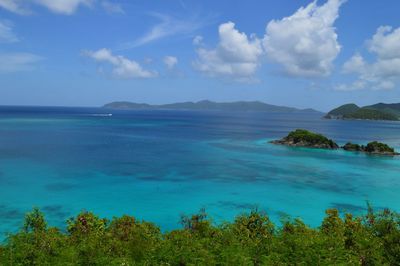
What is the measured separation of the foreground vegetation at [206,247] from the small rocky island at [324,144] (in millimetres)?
78094

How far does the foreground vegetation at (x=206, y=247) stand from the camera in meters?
17.8

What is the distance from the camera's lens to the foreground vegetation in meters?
17.8

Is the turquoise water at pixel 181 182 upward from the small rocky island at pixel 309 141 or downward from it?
downward

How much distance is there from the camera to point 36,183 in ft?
179

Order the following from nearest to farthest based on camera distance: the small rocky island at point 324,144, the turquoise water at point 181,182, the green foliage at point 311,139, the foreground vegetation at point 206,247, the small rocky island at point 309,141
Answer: the foreground vegetation at point 206,247 < the turquoise water at point 181,182 < the small rocky island at point 324,144 < the small rocky island at point 309,141 < the green foliage at point 311,139

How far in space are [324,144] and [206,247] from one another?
3608 inches

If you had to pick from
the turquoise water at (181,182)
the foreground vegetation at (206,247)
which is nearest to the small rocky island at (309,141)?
the turquoise water at (181,182)

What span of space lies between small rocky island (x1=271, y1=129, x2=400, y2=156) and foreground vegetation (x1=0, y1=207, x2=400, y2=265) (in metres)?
78.1

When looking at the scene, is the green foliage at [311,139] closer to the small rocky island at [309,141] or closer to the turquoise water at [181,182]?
the small rocky island at [309,141]

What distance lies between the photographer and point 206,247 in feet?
69.6

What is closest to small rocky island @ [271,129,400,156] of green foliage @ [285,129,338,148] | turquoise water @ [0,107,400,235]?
green foliage @ [285,129,338,148]

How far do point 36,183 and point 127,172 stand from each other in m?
15.8

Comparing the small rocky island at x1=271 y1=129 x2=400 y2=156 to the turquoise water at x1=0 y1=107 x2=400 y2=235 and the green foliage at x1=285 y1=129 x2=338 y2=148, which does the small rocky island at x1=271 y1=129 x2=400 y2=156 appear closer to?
the green foliage at x1=285 y1=129 x2=338 y2=148

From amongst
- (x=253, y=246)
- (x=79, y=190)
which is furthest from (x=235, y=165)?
(x=253, y=246)
